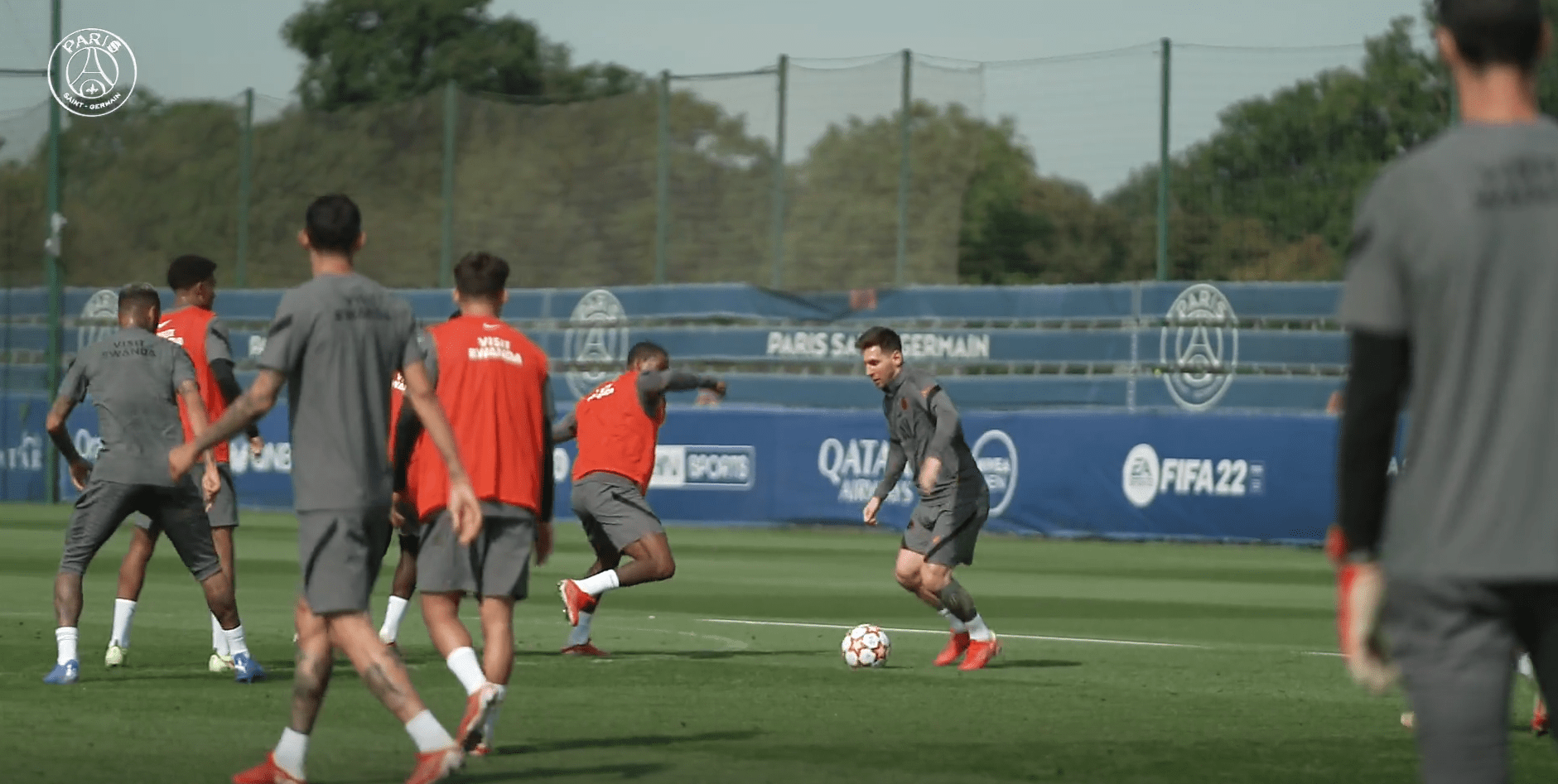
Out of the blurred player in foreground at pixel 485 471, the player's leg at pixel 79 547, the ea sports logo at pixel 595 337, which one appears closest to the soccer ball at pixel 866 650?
the player's leg at pixel 79 547

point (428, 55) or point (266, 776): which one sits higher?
point (428, 55)

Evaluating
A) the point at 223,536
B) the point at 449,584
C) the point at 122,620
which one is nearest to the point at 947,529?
the point at 223,536

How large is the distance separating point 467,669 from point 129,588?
14.3ft

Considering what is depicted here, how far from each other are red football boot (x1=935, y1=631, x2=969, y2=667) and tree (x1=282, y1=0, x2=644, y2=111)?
6301 centimetres

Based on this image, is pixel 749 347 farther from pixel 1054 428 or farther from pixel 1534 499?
pixel 1534 499

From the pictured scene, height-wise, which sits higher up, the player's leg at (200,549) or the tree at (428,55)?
the tree at (428,55)

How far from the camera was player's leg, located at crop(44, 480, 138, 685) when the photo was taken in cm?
1128

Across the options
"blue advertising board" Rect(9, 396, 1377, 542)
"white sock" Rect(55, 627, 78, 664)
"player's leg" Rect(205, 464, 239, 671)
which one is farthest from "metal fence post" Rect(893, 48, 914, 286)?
"white sock" Rect(55, 627, 78, 664)

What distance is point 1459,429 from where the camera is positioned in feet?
13.1

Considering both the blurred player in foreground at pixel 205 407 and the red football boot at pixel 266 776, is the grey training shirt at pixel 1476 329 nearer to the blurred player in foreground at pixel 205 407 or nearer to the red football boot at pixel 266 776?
the red football boot at pixel 266 776

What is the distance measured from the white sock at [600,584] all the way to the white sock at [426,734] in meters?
5.78

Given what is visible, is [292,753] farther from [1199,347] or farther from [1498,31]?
[1199,347]

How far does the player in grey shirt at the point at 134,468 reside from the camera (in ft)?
37.4

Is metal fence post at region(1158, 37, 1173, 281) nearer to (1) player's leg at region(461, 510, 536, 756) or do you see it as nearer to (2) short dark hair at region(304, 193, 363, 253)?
(1) player's leg at region(461, 510, 536, 756)
